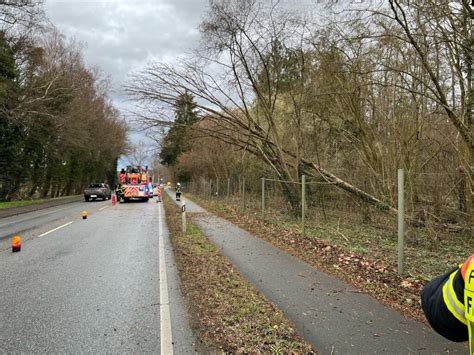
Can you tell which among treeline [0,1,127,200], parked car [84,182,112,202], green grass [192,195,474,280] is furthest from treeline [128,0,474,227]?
parked car [84,182,112,202]

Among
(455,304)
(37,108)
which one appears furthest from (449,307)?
(37,108)

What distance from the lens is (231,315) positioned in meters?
4.46

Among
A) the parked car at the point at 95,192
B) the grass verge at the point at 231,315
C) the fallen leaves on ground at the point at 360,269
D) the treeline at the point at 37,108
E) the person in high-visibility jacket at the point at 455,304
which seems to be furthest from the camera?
the parked car at the point at 95,192

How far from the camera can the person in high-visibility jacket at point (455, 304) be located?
1411 millimetres

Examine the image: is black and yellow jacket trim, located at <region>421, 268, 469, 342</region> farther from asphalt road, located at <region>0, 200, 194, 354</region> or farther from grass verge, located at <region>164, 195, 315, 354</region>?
asphalt road, located at <region>0, 200, 194, 354</region>

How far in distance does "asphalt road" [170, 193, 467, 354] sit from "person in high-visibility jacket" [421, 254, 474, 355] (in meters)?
2.29

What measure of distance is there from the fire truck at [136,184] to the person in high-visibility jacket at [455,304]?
30652 millimetres

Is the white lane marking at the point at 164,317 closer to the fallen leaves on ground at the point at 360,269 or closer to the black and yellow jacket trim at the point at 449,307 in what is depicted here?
the black and yellow jacket trim at the point at 449,307

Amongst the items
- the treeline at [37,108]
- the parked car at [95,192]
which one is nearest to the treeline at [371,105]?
the treeline at [37,108]

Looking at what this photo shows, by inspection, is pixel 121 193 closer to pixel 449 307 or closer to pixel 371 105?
pixel 371 105

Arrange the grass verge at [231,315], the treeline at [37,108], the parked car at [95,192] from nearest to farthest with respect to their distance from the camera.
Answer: the grass verge at [231,315] < the treeline at [37,108] < the parked car at [95,192]

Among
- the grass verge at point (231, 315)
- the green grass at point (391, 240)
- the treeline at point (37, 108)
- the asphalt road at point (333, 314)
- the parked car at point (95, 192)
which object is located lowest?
the asphalt road at point (333, 314)

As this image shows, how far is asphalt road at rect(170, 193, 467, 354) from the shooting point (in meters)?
3.71

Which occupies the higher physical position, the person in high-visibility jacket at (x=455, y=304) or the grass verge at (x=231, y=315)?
the person in high-visibility jacket at (x=455, y=304)
